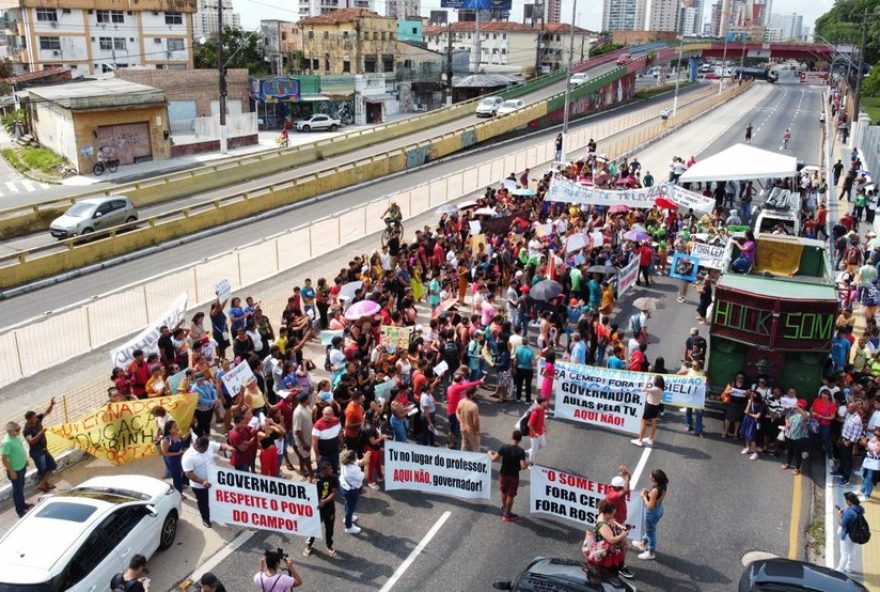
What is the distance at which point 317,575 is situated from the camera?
35.6ft

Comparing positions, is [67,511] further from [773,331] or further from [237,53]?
[237,53]

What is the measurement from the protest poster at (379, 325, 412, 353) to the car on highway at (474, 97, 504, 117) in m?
49.4

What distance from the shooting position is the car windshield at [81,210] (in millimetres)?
31047

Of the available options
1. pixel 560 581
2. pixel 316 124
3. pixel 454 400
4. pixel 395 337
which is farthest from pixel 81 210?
pixel 316 124

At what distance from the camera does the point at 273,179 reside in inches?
1752

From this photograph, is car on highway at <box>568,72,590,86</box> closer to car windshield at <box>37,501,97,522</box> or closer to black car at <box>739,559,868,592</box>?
black car at <box>739,559,868,592</box>

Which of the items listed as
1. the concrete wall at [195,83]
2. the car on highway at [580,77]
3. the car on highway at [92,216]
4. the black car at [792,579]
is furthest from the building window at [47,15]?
the black car at [792,579]

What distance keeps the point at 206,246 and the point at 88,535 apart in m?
22.5

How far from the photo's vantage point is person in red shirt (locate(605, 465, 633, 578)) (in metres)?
10.7

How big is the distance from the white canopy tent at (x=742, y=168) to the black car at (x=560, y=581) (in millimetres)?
21631

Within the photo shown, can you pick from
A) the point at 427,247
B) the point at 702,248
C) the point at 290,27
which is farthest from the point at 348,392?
the point at 290,27

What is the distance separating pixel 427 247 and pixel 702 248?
27.2 ft

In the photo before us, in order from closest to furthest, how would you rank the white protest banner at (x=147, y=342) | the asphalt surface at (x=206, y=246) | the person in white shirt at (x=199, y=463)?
the person in white shirt at (x=199, y=463), the white protest banner at (x=147, y=342), the asphalt surface at (x=206, y=246)

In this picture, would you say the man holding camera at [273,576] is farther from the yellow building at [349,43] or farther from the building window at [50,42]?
the yellow building at [349,43]
